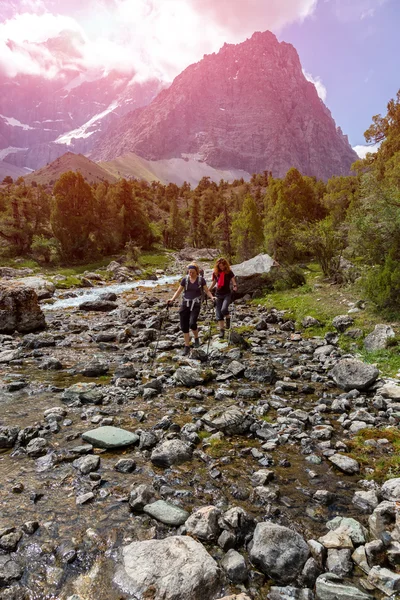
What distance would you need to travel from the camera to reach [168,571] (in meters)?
3.87

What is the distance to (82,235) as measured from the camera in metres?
57.8

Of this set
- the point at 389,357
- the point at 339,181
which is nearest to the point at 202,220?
Answer: the point at 339,181

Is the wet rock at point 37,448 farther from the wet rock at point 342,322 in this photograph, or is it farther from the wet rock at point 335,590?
the wet rock at point 342,322

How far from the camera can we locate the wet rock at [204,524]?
177 inches

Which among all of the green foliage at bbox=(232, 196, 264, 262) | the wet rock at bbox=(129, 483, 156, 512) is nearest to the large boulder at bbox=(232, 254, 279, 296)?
the green foliage at bbox=(232, 196, 264, 262)

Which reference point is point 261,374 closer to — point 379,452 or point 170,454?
point 379,452

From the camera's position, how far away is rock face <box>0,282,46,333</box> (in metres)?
18.3

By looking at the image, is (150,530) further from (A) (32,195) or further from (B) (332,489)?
(A) (32,195)

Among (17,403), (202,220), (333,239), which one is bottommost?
(17,403)

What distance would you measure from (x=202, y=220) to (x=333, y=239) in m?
69.1

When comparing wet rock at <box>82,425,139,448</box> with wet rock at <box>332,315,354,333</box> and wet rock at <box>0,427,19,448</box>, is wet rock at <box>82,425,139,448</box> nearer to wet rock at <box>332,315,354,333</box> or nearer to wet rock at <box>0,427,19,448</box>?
wet rock at <box>0,427,19,448</box>

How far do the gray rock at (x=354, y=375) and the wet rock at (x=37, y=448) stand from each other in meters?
7.84

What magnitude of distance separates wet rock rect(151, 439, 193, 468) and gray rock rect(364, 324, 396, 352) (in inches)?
327

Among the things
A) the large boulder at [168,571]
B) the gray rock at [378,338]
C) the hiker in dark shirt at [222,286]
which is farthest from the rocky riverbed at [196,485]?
the hiker in dark shirt at [222,286]
